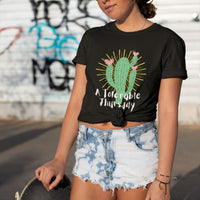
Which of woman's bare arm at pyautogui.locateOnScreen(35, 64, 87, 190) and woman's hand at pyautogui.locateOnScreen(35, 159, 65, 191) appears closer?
woman's hand at pyautogui.locateOnScreen(35, 159, 65, 191)

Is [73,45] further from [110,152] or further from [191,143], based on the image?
[110,152]

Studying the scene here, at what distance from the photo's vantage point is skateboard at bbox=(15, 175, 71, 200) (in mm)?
2283

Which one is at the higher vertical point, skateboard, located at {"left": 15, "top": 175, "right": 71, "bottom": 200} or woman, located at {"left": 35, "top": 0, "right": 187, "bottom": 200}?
woman, located at {"left": 35, "top": 0, "right": 187, "bottom": 200}

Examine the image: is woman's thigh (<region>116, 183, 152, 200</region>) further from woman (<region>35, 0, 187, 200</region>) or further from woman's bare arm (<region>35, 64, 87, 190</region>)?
woman's bare arm (<region>35, 64, 87, 190</region>)

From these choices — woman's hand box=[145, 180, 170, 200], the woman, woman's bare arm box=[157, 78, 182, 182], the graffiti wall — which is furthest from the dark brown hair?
the graffiti wall

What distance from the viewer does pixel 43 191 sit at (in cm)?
230

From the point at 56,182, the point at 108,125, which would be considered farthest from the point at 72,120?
the point at 56,182

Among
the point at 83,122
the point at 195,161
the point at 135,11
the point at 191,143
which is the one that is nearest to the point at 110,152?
the point at 83,122

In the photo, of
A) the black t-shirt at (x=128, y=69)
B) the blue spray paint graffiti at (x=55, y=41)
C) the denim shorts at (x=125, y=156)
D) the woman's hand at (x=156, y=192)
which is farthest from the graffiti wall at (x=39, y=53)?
the woman's hand at (x=156, y=192)

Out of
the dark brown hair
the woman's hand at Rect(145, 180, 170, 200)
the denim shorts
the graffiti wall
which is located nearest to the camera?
the woman's hand at Rect(145, 180, 170, 200)

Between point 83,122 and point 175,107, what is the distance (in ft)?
1.66

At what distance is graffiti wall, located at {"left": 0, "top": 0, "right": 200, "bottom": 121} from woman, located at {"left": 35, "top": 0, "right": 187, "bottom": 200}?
7.67 m

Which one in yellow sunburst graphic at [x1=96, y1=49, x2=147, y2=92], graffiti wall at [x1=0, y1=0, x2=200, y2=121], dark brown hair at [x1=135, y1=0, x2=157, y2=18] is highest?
→ dark brown hair at [x1=135, y1=0, x2=157, y2=18]

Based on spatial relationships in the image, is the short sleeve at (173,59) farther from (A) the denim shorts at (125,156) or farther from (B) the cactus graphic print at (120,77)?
(A) the denim shorts at (125,156)
